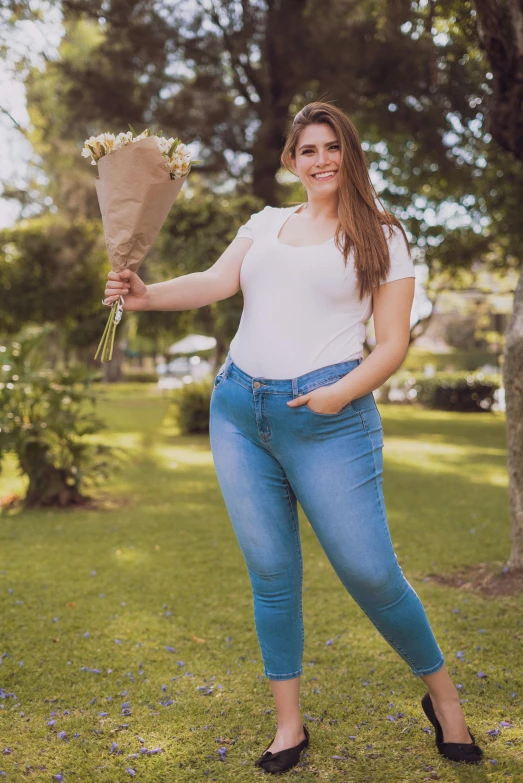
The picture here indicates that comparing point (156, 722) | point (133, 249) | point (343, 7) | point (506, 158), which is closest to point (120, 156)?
point (133, 249)

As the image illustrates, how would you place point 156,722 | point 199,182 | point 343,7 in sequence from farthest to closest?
1. point 199,182
2. point 343,7
3. point 156,722

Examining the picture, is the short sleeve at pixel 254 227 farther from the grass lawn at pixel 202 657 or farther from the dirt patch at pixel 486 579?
the dirt patch at pixel 486 579

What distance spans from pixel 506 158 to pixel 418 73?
2104 millimetres

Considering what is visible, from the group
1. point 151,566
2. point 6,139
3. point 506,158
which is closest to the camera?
point 151,566

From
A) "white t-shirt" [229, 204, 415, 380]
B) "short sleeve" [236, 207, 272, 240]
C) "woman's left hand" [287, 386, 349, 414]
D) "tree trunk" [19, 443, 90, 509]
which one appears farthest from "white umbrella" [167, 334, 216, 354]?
"woman's left hand" [287, 386, 349, 414]

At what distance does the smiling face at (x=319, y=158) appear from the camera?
267 cm

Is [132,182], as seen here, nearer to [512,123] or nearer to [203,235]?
[512,123]

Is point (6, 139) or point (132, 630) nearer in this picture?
point (132, 630)

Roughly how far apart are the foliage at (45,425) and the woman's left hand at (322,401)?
5549 millimetres

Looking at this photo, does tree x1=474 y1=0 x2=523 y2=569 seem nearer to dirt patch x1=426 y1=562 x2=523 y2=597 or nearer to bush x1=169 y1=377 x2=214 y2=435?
dirt patch x1=426 y1=562 x2=523 y2=597

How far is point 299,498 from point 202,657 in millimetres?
1793

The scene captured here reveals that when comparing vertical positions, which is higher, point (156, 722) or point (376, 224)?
point (376, 224)

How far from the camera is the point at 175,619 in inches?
187

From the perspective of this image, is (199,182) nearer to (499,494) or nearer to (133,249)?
(499,494)
